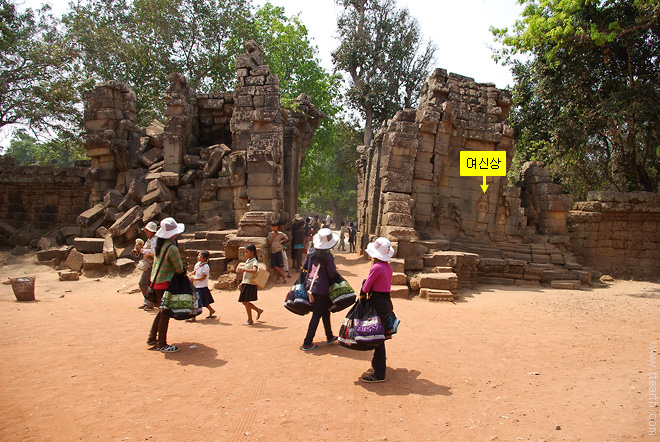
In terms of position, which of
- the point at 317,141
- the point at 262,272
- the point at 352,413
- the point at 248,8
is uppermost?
the point at 248,8

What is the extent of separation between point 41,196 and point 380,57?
836 inches

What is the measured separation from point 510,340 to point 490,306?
8.71 ft

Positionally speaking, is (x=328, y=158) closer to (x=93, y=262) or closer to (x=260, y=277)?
(x=93, y=262)

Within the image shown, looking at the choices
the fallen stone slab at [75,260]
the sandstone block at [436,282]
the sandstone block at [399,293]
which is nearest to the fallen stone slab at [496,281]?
the sandstone block at [436,282]

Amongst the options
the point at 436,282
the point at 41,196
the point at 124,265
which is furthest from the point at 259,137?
the point at 41,196

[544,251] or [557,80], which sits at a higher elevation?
[557,80]

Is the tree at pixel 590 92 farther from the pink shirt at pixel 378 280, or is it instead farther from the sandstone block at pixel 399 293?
the pink shirt at pixel 378 280

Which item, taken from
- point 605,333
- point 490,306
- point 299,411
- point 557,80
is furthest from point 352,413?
point 557,80

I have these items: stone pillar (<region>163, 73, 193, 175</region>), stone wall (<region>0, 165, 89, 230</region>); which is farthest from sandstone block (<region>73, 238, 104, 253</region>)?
stone wall (<region>0, 165, 89, 230</region>)

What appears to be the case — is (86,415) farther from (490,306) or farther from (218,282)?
(490,306)

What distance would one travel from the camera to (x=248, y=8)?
2441 cm

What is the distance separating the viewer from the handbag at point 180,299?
17.6 ft

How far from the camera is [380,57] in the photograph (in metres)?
26.5

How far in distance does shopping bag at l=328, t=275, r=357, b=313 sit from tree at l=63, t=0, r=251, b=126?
835 inches
